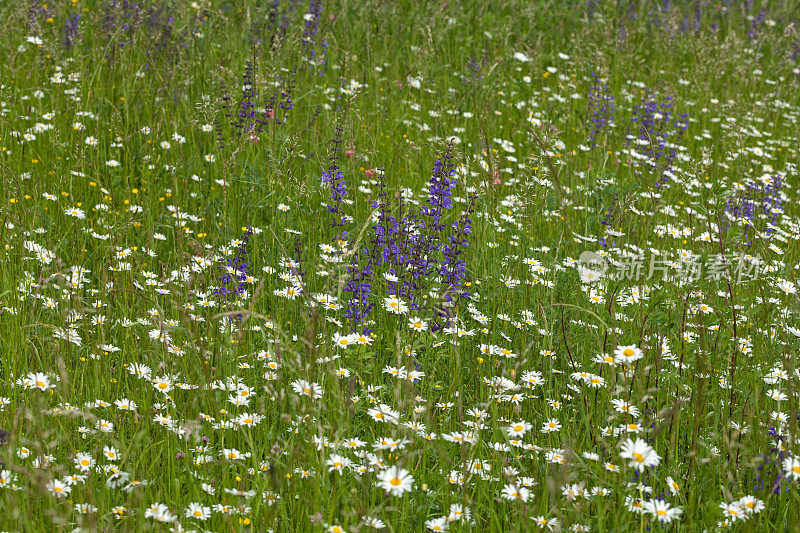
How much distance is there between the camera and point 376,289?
3604 mm

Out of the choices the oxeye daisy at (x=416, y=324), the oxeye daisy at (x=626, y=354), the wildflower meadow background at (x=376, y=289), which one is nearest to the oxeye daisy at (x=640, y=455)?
the wildflower meadow background at (x=376, y=289)

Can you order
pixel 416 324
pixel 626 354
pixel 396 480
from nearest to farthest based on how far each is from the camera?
pixel 396 480, pixel 626 354, pixel 416 324

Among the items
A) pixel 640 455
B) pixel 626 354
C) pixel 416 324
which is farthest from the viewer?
pixel 416 324

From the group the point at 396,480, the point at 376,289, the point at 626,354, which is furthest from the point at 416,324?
the point at 396,480

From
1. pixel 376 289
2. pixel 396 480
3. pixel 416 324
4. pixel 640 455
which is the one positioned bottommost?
pixel 396 480

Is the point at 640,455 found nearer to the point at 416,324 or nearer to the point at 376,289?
the point at 416,324

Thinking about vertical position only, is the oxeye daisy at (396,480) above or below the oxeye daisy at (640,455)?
below

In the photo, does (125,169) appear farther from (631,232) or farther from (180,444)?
(631,232)

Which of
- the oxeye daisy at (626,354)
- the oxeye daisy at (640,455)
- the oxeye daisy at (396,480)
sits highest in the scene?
the oxeye daisy at (626,354)

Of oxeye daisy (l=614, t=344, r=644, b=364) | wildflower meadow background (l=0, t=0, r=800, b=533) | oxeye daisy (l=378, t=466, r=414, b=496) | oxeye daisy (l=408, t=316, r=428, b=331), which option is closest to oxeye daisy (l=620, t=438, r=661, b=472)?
wildflower meadow background (l=0, t=0, r=800, b=533)

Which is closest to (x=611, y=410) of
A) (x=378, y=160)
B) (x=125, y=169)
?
(x=378, y=160)

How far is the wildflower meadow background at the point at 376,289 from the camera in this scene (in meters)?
2.22

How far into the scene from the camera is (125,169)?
460 cm

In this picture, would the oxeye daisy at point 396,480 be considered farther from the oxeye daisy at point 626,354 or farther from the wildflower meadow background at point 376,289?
the oxeye daisy at point 626,354
